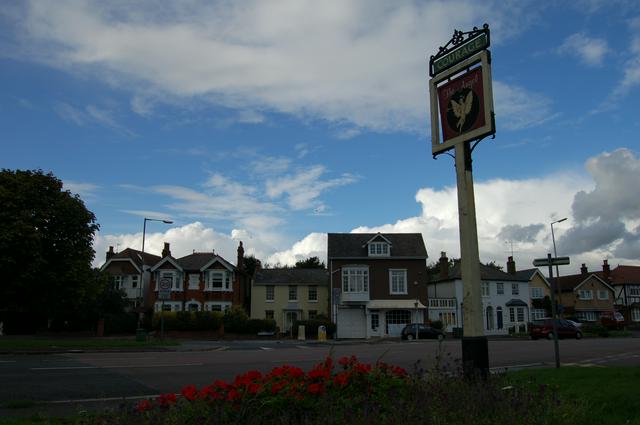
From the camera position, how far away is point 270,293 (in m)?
53.1

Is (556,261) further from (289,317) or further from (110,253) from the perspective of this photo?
(110,253)

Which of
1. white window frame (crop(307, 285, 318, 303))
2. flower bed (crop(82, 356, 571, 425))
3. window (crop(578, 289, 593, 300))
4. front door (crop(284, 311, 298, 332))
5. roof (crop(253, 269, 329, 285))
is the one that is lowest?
flower bed (crop(82, 356, 571, 425))

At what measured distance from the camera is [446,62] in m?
10.3

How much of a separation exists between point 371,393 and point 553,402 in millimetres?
2141

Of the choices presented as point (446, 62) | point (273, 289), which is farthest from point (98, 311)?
point (446, 62)

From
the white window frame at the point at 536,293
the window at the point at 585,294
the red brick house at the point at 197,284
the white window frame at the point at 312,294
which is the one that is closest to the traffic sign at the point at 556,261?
the white window frame at the point at 312,294

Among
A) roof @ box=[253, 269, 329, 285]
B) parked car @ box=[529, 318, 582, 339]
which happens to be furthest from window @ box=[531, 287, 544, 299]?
roof @ box=[253, 269, 329, 285]

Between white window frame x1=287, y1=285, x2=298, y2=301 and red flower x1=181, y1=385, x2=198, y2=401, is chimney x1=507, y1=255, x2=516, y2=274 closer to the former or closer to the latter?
white window frame x1=287, y1=285, x2=298, y2=301

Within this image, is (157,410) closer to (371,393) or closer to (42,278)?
(371,393)

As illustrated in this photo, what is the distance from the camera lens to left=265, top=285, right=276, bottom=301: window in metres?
52.9

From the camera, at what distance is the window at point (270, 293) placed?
52.9 m

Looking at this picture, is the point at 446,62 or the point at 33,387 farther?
the point at 33,387

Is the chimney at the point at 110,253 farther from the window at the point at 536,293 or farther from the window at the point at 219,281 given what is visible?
the window at the point at 536,293

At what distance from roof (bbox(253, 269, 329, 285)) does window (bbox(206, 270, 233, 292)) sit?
2.65 metres
